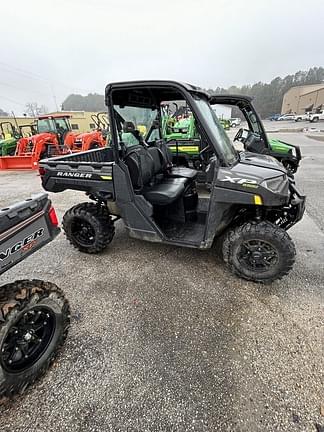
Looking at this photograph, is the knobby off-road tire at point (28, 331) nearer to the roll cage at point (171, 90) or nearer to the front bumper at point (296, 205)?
Answer: the roll cage at point (171, 90)

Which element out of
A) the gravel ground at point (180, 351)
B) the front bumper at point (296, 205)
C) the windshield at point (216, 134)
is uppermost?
the windshield at point (216, 134)

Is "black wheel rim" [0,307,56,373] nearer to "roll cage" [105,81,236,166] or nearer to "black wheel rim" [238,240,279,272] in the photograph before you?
"roll cage" [105,81,236,166]

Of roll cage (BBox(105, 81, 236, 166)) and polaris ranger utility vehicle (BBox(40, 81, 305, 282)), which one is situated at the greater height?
roll cage (BBox(105, 81, 236, 166))

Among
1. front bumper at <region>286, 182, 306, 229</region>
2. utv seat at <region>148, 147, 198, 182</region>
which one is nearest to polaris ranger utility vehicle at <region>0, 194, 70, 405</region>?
utv seat at <region>148, 147, 198, 182</region>

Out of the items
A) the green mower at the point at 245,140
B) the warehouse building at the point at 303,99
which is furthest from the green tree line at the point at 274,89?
the green mower at the point at 245,140

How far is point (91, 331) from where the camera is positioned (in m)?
2.01

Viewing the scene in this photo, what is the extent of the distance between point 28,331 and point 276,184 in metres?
2.38

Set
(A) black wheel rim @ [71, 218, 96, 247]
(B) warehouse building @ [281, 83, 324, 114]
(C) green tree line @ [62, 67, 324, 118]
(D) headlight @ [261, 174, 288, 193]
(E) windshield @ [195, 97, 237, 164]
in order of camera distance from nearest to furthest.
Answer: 1. (D) headlight @ [261, 174, 288, 193]
2. (E) windshield @ [195, 97, 237, 164]
3. (A) black wheel rim @ [71, 218, 96, 247]
4. (B) warehouse building @ [281, 83, 324, 114]
5. (C) green tree line @ [62, 67, 324, 118]

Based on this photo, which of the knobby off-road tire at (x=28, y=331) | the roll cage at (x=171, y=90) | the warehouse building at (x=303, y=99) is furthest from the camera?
the warehouse building at (x=303, y=99)

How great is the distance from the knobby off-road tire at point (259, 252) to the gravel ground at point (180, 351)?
0.53ft

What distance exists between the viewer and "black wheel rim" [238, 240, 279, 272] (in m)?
2.36

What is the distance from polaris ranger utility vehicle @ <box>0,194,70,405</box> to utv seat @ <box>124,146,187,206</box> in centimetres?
117

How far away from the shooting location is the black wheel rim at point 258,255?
2.36 metres

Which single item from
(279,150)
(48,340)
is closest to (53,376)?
(48,340)
